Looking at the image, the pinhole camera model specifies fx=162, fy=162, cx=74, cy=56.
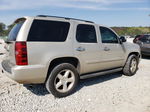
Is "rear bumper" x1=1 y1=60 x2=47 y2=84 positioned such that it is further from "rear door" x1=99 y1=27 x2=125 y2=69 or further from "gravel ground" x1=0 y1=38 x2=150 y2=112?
"rear door" x1=99 y1=27 x2=125 y2=69

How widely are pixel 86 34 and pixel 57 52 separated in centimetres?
111

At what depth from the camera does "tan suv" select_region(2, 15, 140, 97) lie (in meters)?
3.37

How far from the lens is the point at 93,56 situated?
14.6 ft

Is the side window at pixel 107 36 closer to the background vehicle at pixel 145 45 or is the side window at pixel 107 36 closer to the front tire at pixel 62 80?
the front tire at pixel 62 80

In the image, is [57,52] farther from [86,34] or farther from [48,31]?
[86,34]

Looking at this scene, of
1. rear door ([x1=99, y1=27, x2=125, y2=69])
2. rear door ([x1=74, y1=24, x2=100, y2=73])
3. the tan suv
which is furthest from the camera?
rear door ([x1=99, y1=27, x2=125, y2=69])

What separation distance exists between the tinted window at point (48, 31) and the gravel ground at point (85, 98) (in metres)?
1.45

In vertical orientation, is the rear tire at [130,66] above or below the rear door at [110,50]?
below

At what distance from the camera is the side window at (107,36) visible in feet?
16.0

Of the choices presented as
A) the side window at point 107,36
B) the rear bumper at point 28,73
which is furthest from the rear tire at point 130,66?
the rear bumper at point 28,73

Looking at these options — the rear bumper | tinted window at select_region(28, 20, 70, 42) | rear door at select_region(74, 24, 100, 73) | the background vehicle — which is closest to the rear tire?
rear door at select_region(74, 24, 100, 73)

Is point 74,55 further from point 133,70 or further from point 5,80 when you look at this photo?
point 133,70

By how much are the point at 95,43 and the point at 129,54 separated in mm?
1997

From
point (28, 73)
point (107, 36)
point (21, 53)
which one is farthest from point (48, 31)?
point (107, 36)
